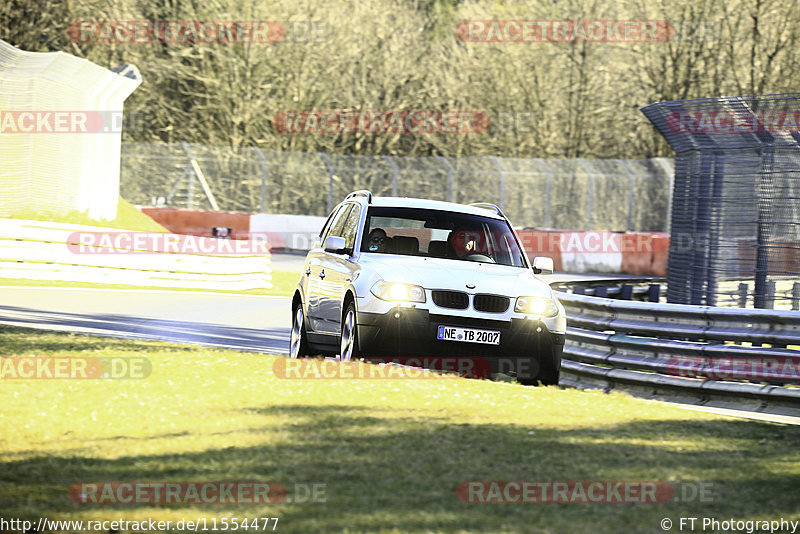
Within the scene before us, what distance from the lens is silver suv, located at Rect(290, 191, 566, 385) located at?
34.5ft

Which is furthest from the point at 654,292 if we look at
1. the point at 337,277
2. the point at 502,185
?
the point at 502,185

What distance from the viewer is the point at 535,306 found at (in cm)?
1082

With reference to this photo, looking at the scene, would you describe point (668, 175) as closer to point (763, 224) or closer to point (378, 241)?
point (763, 224)

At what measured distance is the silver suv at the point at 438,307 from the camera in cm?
1052

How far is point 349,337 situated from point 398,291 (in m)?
0.77

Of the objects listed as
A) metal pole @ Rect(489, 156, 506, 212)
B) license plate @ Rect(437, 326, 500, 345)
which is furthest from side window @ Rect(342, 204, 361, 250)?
metal pole @ Rect(489, 156, 506, 212)

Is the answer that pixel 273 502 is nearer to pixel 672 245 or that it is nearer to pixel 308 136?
pixel 672 245

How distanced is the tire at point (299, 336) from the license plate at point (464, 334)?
7.52 feet

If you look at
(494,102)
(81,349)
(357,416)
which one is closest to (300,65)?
(494,102)

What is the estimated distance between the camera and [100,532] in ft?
18.8

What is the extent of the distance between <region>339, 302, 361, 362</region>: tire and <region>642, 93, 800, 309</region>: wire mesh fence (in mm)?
5324

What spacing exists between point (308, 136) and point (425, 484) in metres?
44.8

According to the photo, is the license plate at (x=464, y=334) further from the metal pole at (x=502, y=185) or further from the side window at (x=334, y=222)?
the metal pole at (x=502, y=185)

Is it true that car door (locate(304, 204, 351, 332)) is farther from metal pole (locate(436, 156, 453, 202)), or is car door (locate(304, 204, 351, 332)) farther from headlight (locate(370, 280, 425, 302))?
metal pole (locate(436, 156, 453, 202))
